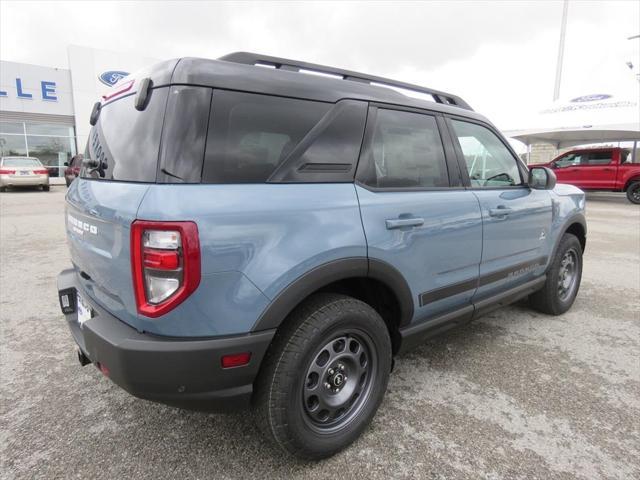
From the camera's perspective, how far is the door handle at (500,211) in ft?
9.05

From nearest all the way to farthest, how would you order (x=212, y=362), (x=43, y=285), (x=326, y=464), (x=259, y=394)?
(x=212, y=362), (x=259, y=394), (x=326, y=464), (x=43, y=285)

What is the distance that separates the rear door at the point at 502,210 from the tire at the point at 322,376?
109 centimetres

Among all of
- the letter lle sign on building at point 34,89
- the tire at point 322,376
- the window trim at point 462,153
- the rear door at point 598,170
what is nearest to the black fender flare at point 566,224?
the window trim at point 462,153

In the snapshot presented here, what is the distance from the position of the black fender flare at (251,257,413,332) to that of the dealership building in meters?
24.0

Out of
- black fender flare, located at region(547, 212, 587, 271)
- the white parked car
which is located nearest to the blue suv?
black fender flare, located at region(547, 212, 587, 271)

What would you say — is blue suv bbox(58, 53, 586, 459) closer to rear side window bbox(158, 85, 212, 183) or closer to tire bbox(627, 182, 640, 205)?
rear side window bbox(158, 85, 212, 183)

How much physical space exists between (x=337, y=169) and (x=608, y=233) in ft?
29.2

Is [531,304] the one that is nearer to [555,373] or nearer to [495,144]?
[555,373]

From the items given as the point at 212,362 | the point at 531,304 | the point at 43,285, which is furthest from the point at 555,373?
the point at 43,285

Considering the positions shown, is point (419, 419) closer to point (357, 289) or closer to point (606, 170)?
point (357, 289)

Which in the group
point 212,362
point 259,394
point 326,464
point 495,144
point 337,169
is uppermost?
point 495,144

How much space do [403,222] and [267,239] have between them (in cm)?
82

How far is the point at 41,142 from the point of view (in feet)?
75.6

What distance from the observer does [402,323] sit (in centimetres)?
233
